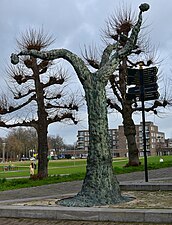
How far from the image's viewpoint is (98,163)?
28.4ft

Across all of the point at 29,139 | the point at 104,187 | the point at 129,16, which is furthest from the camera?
the point at 29,139

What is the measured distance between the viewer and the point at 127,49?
970cm

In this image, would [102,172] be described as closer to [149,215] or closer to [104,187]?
[104,187]

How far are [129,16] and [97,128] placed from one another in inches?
551

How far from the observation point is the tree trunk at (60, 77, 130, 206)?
8.33 metres

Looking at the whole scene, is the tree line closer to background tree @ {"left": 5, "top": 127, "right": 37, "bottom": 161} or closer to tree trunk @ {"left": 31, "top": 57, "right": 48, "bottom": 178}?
tree trunk @ {"left": 31, "top": 57, "right": 48, "bottom": 178}

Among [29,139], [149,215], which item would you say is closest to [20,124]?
[149,215]

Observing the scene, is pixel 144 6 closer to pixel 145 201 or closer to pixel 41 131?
pixel 145 201

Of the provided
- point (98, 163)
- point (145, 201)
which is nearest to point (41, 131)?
point (98, 163)

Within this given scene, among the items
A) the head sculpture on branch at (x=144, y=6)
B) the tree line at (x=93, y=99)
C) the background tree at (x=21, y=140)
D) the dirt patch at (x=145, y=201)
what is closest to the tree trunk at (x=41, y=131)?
the tree line at (x=93, y=99)

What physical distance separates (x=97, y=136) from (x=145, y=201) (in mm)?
1941

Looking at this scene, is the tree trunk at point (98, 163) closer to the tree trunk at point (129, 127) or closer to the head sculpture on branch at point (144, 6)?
the head sculpture on branch at point (144, 6)

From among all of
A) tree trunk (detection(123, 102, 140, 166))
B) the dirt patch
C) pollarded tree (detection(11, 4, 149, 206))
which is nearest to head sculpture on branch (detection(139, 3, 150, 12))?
pollarded tree (detection(11, 4, 149, 206))

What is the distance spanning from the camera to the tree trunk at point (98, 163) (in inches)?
328
